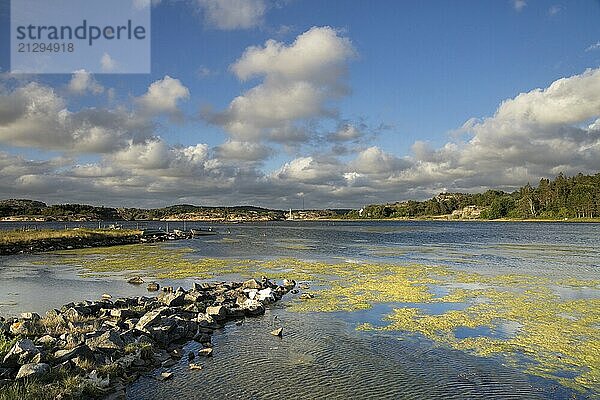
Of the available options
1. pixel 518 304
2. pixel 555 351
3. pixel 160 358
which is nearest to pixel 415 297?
pixel 518 304

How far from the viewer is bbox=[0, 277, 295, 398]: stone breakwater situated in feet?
36.9

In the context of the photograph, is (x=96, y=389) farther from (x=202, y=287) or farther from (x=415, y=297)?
A: (x=415, y=297)

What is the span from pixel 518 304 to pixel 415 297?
15.7 ft

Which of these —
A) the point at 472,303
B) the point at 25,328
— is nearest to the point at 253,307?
the point at 25,328

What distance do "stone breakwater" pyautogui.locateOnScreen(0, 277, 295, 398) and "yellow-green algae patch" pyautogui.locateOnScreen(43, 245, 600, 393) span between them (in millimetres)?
4683

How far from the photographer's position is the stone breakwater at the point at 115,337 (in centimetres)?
1125

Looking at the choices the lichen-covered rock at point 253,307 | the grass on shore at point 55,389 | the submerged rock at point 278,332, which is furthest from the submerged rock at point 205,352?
the lichen-covered rock at point 253,307

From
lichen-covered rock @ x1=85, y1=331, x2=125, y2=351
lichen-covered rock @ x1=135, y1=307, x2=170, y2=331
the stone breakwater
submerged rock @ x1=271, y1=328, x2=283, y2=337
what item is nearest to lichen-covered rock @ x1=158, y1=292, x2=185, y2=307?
the stone breakwater

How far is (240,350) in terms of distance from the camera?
14.6m

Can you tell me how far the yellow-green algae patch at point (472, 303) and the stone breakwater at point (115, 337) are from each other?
4683mm

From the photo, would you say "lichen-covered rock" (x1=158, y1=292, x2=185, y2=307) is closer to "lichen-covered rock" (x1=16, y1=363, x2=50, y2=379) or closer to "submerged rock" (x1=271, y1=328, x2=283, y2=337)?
"submerged rock" (x1=271, y1=328, x2=283, y2=337)

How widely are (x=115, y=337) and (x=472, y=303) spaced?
16.3 meters

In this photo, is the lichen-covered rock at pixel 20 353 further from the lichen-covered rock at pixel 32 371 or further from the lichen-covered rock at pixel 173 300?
the lichen-covered rock at pixel 173 300

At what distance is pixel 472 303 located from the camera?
73.4ft
